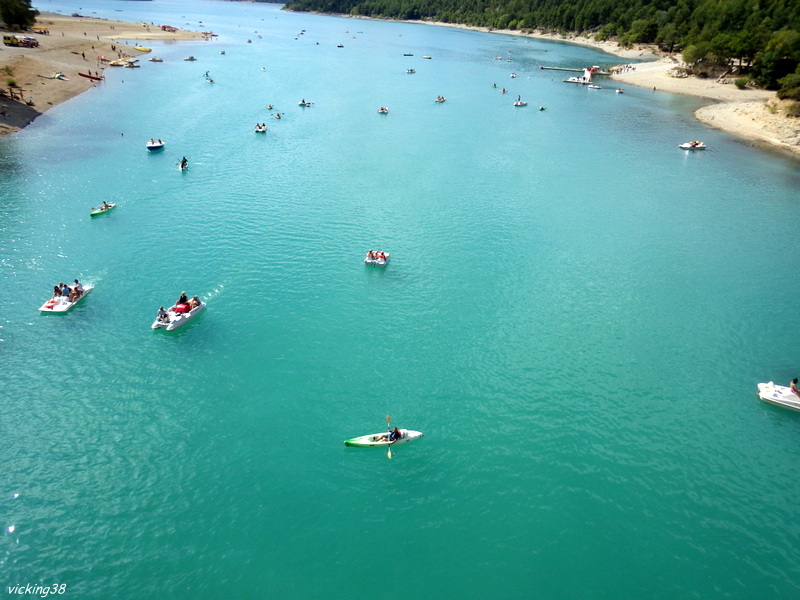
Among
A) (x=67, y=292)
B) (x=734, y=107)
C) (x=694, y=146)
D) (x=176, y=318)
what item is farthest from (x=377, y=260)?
(x=734, y=107)

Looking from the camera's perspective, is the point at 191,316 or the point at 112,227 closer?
the point at 191,316

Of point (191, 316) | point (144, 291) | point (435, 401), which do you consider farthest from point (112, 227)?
point (435, 401)

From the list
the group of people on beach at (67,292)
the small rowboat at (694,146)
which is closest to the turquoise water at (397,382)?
Result: the group of people on beach at (67,292)

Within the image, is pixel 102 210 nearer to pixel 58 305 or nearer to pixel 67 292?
pixel 67 292

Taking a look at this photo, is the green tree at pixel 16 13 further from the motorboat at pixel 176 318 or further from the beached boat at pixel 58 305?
the motorboat at pixel 176 318

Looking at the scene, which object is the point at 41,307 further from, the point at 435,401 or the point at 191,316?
the point at 435,401
